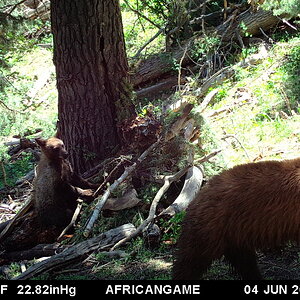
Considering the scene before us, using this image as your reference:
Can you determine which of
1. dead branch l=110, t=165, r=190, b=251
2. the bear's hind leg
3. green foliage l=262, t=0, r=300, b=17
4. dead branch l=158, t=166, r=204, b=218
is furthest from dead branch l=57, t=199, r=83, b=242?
green foliage l=262, t=0, r=300, b=17

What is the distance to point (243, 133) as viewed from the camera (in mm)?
8211

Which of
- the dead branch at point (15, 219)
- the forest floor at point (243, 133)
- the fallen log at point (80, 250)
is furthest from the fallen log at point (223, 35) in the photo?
the fallen log at point (80, 250)

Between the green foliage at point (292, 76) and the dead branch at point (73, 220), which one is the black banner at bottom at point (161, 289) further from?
the green foliage at point (292, 76)

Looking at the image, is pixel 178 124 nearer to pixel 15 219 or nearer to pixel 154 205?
pixel 154 205

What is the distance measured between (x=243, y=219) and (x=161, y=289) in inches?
34.9

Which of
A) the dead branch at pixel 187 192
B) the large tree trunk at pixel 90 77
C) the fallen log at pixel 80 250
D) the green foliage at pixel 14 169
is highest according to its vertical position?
the large tree trunk at pixel 90 77

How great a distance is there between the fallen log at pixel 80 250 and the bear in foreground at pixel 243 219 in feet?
5.09

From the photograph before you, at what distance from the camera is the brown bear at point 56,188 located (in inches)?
247

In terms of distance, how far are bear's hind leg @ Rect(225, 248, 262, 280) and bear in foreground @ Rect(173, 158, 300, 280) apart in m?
0.11

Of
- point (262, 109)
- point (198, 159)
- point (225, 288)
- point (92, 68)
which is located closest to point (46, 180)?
point (92, 68)

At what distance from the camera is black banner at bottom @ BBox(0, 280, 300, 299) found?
12.5 feet

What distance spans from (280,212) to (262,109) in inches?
209

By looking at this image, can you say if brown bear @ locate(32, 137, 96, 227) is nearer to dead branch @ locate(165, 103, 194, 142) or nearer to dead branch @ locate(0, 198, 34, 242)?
dead branch @ locate(0, 198, 34, 242)

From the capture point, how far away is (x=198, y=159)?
22.0 feet
